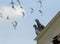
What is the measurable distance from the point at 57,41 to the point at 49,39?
1.16m

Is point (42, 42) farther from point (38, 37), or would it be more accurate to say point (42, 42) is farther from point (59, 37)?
point (59, 37)

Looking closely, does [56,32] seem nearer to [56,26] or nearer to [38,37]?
[56,26]

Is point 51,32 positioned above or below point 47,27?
below

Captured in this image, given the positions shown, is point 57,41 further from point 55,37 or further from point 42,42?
point 42,42

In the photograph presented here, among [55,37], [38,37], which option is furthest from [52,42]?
[38,37]

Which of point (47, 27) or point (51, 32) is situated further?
point (47, 27)

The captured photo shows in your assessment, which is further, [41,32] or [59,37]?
[41,32]

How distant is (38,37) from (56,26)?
8.76ft

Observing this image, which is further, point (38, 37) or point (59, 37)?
point (38, 37)

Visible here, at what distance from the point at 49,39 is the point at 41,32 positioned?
1526 millimetres

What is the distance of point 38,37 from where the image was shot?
3275 cm

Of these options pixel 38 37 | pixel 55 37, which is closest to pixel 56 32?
pixel 55 37

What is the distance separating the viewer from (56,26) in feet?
100

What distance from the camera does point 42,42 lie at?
106ft
